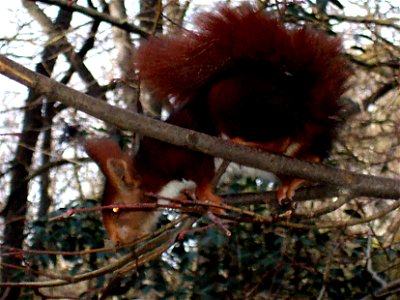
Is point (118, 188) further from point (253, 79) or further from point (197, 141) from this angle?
point (197, 141)

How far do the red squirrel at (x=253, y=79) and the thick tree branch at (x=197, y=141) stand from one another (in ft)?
1.44

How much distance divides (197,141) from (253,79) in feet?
2.58

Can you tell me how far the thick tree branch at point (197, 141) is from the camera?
1.70 m

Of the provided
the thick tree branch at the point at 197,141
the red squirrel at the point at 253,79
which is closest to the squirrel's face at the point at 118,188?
the red squirrel at the point at 253,79

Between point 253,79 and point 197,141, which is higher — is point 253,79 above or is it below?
Answer: above

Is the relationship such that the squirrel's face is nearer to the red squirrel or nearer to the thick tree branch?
the red squirrel

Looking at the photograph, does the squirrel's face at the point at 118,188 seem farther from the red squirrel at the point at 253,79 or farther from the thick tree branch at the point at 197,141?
the thick tree branch at the point at 197,141

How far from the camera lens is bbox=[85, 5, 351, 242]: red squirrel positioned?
8.16ft

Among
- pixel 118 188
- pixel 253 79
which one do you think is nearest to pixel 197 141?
pixel 253 79

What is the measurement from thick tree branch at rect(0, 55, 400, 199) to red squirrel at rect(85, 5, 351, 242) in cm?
44

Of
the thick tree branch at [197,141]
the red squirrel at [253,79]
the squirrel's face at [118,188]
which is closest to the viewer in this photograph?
the thick tree branch at [197,141]

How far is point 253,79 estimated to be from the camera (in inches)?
102

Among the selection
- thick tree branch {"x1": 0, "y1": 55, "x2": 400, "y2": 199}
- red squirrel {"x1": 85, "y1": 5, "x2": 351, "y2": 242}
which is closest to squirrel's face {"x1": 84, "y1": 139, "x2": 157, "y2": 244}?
red squirrel {"x1": 85, "y1": 5, "x2": 351, "y2": 242}

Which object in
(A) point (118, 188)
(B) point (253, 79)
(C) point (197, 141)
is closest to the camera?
(C) point (197, 141)
